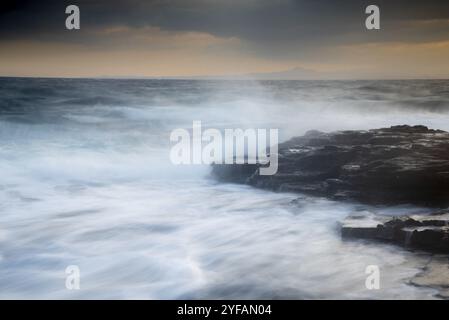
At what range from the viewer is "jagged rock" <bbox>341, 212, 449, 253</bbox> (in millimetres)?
4898

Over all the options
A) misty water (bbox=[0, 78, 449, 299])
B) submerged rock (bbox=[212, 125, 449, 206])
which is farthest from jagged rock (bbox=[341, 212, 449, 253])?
submerged rock (bbox=[212, 125, 449, 206])

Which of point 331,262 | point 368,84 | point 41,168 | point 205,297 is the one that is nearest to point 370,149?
point 331,262

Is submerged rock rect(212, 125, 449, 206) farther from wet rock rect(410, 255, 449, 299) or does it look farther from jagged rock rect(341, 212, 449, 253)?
wet rock rect(410, 255, 449, 299)

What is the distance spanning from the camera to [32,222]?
655cm

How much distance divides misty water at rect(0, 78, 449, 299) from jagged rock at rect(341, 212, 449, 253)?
14 cm

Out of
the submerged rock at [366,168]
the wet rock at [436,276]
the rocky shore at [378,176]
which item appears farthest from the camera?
the submerged rock at [366,168]

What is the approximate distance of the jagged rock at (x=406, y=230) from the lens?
16.1 ft

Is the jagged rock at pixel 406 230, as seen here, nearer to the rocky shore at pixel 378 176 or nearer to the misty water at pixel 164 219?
the rocky shore at pixel 378 176

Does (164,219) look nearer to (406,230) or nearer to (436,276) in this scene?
(406,230)

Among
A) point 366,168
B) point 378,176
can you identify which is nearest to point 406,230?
point 378,176

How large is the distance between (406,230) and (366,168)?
5.76ft

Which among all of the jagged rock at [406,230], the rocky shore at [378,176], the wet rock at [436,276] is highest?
the rocky shore at [378,176]

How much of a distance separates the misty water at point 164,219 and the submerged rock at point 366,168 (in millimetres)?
247

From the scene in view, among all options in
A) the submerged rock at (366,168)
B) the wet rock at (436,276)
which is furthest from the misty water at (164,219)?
the submerged rock at (366,168)
